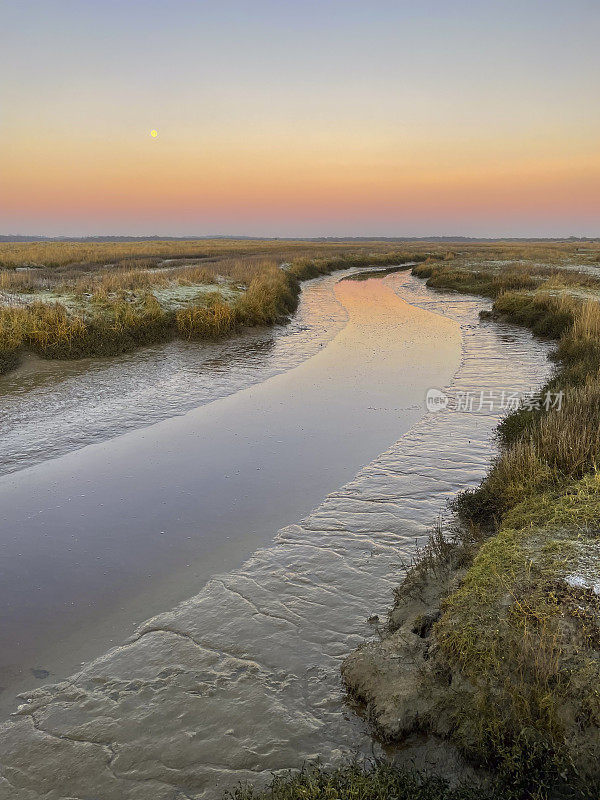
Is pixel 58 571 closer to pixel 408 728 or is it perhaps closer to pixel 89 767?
pixel 89 767

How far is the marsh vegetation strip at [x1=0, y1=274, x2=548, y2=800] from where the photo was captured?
361 centimetres

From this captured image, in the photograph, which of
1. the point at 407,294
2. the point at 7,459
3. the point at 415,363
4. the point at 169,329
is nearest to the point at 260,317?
the point at 169,329

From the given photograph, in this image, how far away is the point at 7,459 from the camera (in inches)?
353

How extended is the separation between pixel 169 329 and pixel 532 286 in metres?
19.8

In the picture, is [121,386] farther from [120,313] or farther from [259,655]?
[259,655]

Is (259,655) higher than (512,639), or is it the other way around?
(512,639)

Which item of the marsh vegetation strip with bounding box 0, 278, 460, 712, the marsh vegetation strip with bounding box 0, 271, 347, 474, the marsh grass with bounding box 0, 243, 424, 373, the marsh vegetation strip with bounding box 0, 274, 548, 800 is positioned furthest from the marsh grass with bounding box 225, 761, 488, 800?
the marsh grass with bounding box 0, 243, 424, 373

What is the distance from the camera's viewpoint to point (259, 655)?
15.1 feet

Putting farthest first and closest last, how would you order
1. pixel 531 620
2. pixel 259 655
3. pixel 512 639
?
pixel 259 655
pixel 531 620
pixel 512 639

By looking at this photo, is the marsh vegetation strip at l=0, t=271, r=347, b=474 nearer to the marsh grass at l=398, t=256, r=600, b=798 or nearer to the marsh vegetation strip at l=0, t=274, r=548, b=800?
the marsh vegetation strip at l=0, t=274, r=548, b=800

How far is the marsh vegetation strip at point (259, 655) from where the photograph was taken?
142 inches

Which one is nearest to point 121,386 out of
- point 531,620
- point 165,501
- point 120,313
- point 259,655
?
point 120,313

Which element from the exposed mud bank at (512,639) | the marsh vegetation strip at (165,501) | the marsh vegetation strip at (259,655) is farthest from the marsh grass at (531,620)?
the marsh vegetation strip at (165,501)

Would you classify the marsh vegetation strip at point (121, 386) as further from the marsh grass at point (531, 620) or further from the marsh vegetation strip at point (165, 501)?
the marsh grass at point (531, 620)
